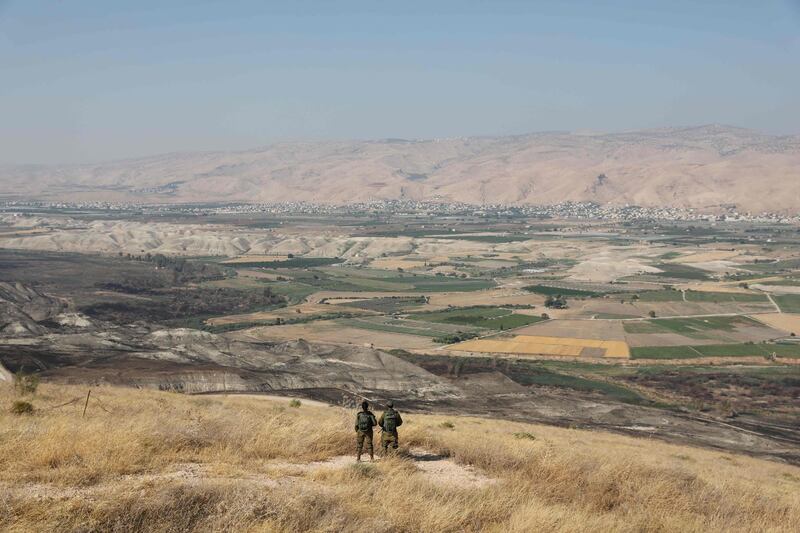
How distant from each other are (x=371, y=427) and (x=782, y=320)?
353 ft

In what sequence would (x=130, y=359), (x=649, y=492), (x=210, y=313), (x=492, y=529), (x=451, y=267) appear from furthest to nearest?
1. (x=451, y=267)
2. (x=210, y=313)
3. (x=130, y=359)
4. (x=649, y=492)
5. (x=492, y=529)

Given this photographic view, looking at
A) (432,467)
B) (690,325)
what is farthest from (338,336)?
(432,467)

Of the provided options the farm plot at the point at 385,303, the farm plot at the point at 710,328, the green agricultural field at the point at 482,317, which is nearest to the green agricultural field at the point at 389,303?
the farm plot at the point at 385,303

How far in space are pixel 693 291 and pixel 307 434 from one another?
130821 mm

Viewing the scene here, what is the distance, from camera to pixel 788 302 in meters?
123

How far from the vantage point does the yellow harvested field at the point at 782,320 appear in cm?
10200

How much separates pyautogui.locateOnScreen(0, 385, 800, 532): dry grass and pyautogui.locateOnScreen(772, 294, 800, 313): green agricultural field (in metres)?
113

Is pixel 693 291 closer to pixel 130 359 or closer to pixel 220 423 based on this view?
pixel 130 359

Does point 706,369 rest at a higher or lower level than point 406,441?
lower

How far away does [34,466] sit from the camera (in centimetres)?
1223

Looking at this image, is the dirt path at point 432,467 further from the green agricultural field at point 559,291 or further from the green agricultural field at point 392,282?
the green agricultural field at point 392,282

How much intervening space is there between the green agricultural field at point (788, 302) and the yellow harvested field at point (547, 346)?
132 feet

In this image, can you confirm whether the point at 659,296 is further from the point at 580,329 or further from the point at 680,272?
the point at 680,272

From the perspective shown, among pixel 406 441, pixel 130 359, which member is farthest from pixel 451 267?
pixel 406 441
